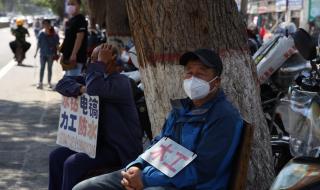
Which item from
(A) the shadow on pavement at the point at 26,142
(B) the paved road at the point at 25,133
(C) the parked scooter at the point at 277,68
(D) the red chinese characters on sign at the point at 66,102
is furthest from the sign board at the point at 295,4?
(D) the red chinese characters on sign at the point at 66,102

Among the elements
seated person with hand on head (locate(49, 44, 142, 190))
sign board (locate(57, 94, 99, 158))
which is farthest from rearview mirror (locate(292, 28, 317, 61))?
sign board (locate(57, 94, 99, 158))

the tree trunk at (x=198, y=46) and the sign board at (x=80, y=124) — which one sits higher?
A: the tree trunk at (x=198, y=46)

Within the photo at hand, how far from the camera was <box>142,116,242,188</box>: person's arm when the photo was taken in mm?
3566

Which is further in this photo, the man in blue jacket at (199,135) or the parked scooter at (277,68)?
the parked scooter at (277,68)

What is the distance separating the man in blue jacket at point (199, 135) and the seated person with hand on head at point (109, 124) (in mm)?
689

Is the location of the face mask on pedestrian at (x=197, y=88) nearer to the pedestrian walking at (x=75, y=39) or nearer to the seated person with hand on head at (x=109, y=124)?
the seated person with hand on head at (x=109, y=124)

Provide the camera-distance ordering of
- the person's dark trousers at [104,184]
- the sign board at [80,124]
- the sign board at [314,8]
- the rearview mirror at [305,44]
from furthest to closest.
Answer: the sign board at [314,8], the rearview mirror at [305,44], the sign board at [80,124], the person's dark trousers at [104,184]

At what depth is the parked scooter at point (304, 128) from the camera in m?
3.09

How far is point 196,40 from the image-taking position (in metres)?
4.29

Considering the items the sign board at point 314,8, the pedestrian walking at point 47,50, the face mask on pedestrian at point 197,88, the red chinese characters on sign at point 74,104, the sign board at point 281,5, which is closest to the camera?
the face mask on pedestrian at point 197,88

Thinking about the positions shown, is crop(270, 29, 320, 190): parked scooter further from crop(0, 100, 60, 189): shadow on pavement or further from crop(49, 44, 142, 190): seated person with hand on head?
crop(0, 100, 60, 189): shadow on pavement

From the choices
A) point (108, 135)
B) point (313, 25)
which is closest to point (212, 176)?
point (108, 135)

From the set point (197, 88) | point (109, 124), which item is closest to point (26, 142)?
point (109, 124)

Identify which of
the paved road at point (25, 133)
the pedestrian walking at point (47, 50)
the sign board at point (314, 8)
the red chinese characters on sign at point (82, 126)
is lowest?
the paved road at point (25, 133)
